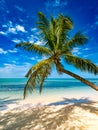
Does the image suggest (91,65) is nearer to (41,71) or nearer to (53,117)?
(41,71)

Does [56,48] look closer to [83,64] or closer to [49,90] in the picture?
[83,64]

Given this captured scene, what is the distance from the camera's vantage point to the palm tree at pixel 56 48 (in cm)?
891

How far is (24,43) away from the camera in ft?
31.8

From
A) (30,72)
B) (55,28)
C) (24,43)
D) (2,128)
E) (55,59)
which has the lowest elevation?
(2,128)

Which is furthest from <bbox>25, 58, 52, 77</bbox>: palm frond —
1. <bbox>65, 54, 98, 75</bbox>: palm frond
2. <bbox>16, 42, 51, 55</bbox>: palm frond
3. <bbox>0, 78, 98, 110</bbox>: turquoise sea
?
<bbox>0, 78, 98, 110</bbox>: turquoise sea

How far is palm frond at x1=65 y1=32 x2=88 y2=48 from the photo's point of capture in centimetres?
962

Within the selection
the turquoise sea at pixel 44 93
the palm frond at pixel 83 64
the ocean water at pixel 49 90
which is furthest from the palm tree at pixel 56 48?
the ocean water at pixel 49 90

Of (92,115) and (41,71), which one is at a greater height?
(41,71)

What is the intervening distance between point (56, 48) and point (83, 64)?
1732 mm

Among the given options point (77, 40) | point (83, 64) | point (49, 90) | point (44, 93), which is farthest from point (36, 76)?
point (49, 90)

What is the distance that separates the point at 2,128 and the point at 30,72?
286 centimetres

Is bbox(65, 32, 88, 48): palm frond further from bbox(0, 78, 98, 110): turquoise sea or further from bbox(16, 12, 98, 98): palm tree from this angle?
bbox(0, 78, 98, 110): turquoise sea

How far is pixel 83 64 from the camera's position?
8992 mm

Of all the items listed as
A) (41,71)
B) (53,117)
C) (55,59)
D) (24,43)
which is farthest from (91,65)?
(24,43)
